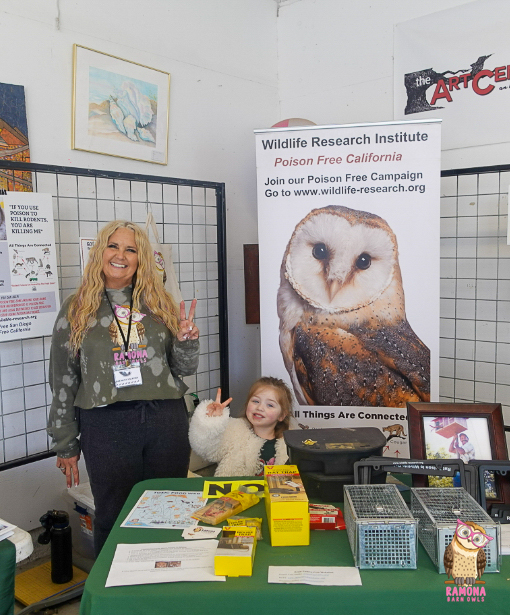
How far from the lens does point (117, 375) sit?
6.35ft

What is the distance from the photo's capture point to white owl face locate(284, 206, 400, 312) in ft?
8.86

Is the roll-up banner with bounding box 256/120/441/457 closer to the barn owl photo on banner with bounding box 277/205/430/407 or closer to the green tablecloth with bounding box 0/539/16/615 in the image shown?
the barn owl photo on banner with bounding box 277/205/430/407

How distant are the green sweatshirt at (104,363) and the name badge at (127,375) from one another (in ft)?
0.05

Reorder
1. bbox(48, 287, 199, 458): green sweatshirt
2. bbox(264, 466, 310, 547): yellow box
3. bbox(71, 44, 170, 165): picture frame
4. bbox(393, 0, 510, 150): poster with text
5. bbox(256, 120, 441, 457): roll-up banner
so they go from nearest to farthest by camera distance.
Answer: bbox(264, 466, 310, 547): yellow box → bbox(48, 287, 199, 458): green sweatshirt → bbox(256, 120, 441, 457): roll-up banner → bbox(71, 44, 170, 165): picture frame → bbox(393, 0, 510, 150): poster with text

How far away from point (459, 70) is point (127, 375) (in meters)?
2.62

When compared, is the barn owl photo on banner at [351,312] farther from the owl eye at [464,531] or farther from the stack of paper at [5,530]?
the stack of paper at [5,530]

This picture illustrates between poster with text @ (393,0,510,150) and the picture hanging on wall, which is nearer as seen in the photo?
the picture hanging on wall

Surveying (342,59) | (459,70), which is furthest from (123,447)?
(342,59)

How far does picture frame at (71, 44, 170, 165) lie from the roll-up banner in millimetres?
781

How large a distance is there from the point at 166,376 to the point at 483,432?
108cm

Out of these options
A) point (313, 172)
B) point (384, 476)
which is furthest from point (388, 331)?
point (384, 476)

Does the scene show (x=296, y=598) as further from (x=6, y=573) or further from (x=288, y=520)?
(x=6, y=573)

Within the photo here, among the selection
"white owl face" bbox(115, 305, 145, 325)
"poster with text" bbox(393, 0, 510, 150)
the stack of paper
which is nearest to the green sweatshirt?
"white owl face" bbox(115, 305, 145, 325)

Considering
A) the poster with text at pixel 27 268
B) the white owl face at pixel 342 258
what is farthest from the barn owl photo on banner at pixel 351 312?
the poster with text at pixel 27 268
